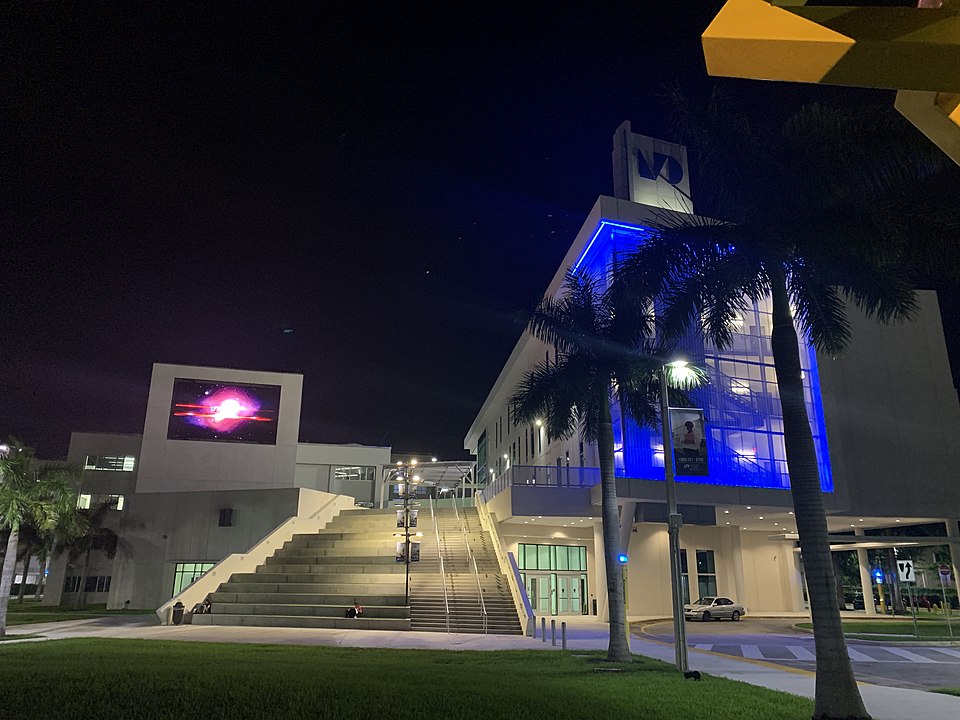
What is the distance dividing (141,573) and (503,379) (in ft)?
112

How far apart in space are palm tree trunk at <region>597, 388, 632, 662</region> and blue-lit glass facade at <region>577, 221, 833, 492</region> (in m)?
15.6

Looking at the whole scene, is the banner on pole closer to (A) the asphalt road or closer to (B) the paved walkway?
(B) the paved walkway

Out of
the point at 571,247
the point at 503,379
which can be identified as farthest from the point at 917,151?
the point at 503,379

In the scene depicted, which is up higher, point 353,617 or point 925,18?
point 925,18

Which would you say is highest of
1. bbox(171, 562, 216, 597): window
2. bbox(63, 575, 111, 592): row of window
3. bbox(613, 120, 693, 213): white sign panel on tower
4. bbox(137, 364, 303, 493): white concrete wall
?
bbox(613, 120, 693, 213): white sign panel on tower

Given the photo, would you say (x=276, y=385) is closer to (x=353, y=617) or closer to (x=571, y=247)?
(x=571, y=247)

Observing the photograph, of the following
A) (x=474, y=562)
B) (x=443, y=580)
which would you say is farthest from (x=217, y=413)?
(x=443, y=580)

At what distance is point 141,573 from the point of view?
40656 millimetres

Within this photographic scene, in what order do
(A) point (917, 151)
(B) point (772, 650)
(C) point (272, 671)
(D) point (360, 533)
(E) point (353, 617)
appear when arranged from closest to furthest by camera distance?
(A) point (917, 151)
(C) point (272, 671)
(B) point (772, 650)
(E) point (353, 617)
(D) point (360, 533)

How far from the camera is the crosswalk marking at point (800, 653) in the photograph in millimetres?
19756

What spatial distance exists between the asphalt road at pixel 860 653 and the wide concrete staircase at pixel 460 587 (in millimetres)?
6258

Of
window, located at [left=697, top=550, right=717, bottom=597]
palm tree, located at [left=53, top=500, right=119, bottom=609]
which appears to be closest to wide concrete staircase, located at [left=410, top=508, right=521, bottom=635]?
window, located at [left=697, top=550, right=717, bottom=597]

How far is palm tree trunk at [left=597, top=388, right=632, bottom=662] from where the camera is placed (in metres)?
17.1

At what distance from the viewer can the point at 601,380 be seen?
1952cm
